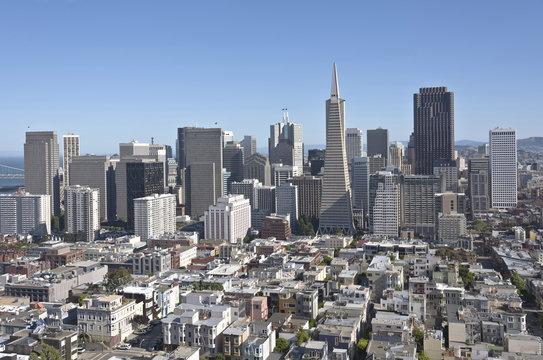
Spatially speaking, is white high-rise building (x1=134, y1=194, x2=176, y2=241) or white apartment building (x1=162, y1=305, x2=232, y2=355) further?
white high-rise building (x1=134, y1=194, x2=176, y2=241)

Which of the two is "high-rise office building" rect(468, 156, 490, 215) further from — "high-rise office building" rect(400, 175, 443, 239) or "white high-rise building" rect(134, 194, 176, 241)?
"white high-rise building" rect(134, 194, 176, 241)

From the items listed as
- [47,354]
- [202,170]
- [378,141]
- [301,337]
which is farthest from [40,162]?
[378,141]

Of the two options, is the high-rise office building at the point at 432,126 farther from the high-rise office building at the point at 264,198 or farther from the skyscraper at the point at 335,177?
the skyscraper at the point at 335,177

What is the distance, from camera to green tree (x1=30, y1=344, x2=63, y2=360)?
21.0 meters

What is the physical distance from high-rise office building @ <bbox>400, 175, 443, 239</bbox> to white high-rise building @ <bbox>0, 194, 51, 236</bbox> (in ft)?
124

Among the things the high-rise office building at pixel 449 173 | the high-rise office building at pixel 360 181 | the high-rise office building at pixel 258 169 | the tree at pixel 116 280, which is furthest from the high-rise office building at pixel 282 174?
the tree at pixel 116 280

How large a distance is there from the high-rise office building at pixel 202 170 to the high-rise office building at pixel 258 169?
32.7 ft

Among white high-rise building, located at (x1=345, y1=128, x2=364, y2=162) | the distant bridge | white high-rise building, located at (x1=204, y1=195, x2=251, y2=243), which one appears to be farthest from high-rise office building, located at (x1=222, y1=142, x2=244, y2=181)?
the distant bridge

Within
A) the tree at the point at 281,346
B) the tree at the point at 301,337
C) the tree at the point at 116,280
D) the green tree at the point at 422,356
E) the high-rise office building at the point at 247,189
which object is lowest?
the tree at the point at 281,346

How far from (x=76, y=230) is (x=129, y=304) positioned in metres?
34.7

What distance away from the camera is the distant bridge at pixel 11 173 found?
13838cm

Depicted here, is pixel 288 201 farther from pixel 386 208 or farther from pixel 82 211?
pixel 82 211

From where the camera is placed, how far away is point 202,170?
73.4 metres

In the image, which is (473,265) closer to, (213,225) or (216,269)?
(216,269)
